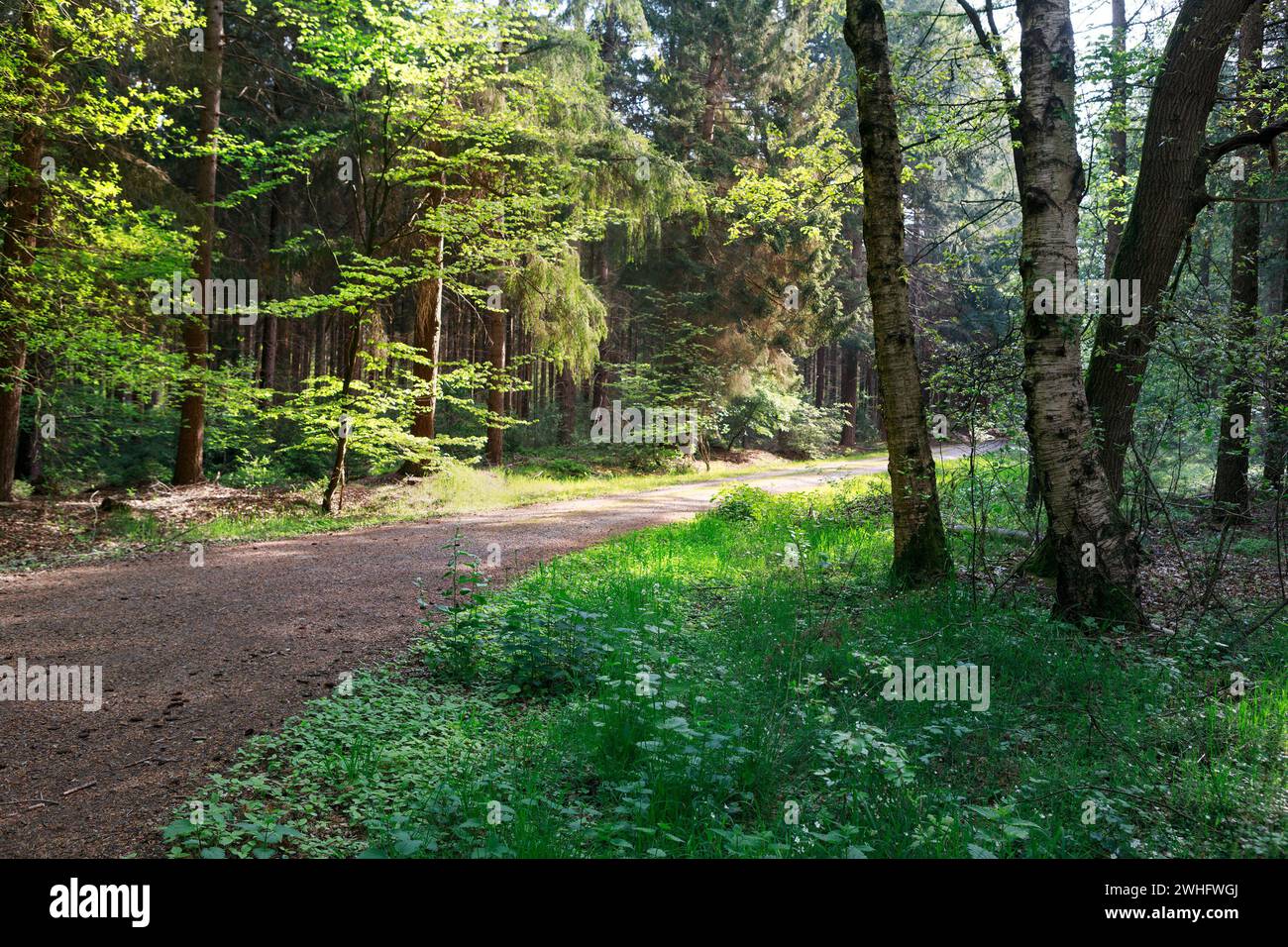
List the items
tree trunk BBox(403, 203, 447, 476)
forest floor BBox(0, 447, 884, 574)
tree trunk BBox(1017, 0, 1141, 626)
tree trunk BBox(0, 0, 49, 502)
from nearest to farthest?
tree trunk BBox(1017, 0, 1141, 626)
forest floor BBox(0, 447, 884, 574)
tree trunk BBox(0, 0, 49, 502)
tree trunk BBox(403, 203, 447, 476)

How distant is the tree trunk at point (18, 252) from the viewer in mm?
9578

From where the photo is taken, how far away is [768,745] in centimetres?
387

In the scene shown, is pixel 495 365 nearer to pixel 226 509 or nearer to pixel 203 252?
pixel 203 252

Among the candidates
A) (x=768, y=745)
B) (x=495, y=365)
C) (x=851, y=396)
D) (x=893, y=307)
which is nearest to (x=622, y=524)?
(x=893, y=307)

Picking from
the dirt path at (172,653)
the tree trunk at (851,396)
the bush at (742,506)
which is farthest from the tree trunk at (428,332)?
the tree trunk at (851,396)

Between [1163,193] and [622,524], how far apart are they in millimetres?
8337

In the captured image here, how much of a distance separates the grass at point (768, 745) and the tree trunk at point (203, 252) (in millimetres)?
10525

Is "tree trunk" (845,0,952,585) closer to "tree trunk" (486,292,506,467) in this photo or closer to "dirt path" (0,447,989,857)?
"dirt path" (0,447,989,857)

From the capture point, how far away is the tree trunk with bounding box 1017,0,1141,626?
594 centimetres

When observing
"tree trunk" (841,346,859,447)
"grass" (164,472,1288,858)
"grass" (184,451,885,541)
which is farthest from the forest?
"tree trunk" (841,346,859,447)

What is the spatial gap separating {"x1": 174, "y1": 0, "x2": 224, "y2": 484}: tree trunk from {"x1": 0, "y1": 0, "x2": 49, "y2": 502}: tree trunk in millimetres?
2496

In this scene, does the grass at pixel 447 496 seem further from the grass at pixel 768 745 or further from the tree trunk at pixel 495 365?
the grass at pixel 768 745

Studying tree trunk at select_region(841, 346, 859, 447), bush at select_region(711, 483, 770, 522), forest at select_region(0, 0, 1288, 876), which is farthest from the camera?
tree trunk at select_region(841, 346, 859, 447)
